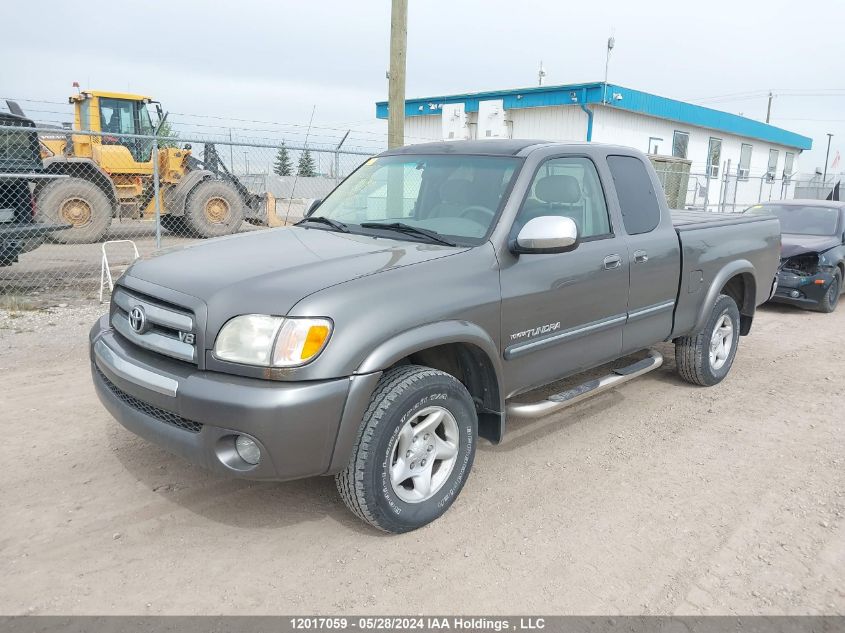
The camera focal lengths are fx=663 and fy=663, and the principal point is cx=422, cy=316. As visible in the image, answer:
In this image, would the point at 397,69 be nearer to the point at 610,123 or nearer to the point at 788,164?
the point at 610,123

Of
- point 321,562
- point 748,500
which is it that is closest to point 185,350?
point 321,562

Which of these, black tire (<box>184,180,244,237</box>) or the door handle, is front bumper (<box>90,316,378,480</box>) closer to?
the door handle

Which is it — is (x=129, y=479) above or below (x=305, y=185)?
below

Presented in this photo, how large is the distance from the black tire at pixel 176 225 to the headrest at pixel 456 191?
11.9 meters

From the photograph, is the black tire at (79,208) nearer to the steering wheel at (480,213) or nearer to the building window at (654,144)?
the steering wheel at (480,213)

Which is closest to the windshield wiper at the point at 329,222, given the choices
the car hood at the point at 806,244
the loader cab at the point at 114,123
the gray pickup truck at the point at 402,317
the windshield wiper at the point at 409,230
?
the gray pickup truck at the point at 402,317

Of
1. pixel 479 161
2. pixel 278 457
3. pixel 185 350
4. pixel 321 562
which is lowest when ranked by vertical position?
pixel 321 562

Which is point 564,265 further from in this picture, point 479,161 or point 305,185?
point 305,185

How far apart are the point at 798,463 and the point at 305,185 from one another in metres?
17.3

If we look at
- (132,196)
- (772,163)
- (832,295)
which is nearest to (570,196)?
(832,295)

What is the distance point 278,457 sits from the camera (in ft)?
9.07

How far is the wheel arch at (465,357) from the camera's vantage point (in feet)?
10.0

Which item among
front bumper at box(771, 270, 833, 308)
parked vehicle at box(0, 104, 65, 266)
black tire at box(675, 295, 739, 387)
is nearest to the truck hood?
black tire at box(675, 295, 739, 387)

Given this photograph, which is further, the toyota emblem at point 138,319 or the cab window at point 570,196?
the cab window at point 570,196
